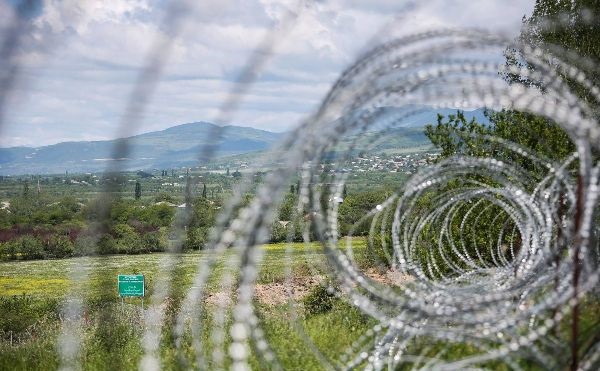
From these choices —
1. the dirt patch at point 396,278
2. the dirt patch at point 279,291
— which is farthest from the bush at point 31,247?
the dirt patch at point 396,278

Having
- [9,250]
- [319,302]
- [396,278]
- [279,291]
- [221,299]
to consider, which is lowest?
[9,250]

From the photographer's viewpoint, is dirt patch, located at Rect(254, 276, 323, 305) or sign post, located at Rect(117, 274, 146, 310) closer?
sign post, located at Rect(117, 274, 146, 310)

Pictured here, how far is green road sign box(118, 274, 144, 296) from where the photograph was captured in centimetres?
1816

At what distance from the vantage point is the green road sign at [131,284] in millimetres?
18156

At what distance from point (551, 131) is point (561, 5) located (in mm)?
7138

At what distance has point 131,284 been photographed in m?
18.2

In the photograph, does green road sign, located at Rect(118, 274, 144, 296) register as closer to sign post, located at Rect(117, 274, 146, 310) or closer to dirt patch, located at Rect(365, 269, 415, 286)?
sign post, located at Rect(117, 274, 146, 310)

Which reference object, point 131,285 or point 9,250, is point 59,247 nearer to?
point 9,250

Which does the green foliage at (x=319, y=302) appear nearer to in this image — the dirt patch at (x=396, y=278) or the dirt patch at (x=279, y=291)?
the dirt patch at (x=396, y=278)

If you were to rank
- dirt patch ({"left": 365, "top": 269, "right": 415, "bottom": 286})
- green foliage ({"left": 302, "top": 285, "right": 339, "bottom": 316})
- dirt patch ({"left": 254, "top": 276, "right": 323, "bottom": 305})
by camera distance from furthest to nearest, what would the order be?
1. dirt patch ({"left": 254, "top": 276, "right": 323, "bottom": 305})
2. green foliage ({"left": 302, "top": 285, "right": 339, "bottom": 316})
3. dirt patch ({"left": 365, "top": 269, "right": 415, "bottom": 286})

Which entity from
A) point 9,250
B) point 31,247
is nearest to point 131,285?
point 31,247

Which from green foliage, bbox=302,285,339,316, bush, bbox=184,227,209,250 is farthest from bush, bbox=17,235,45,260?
green foliage, bbox=302,285,339,316

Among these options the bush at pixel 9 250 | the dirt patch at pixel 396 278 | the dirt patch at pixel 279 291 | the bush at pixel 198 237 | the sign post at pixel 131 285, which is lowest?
the bush at pixel 9 250

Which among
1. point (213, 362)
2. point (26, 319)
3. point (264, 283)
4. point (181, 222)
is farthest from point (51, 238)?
point (181, 222)
